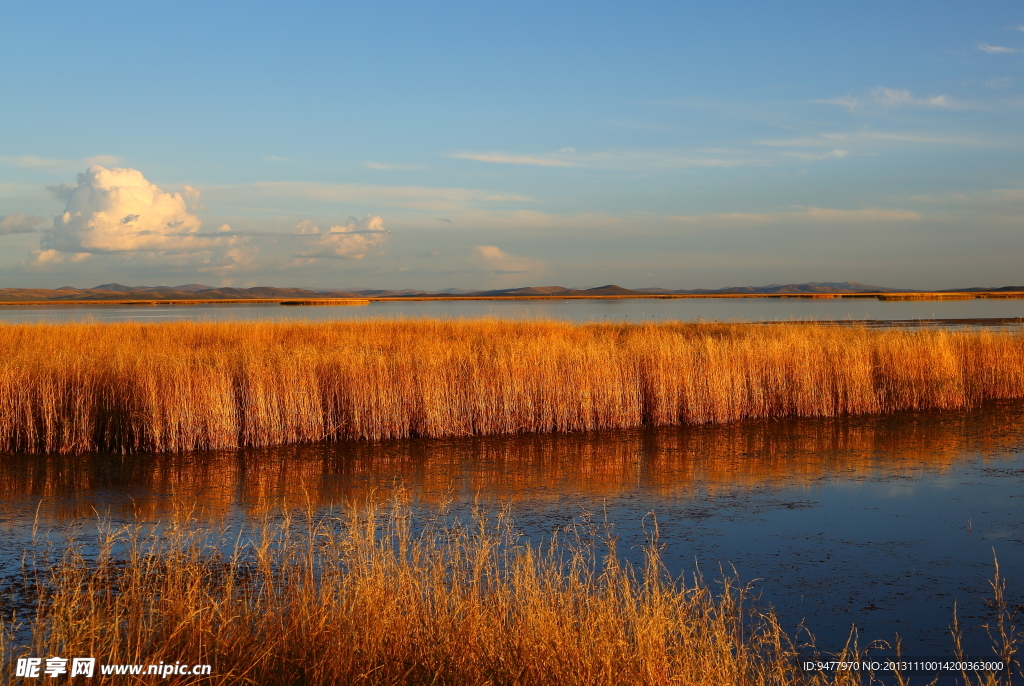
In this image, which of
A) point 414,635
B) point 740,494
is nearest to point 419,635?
point 414,635

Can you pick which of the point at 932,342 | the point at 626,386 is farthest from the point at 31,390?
the point at 932,342

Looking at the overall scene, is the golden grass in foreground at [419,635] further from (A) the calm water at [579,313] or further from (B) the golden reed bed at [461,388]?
(A) the calm water at [579,313]

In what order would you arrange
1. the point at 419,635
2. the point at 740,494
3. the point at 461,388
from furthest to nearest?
the point at 461,388, the point at 740,494, the point at 419,635

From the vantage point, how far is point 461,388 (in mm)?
12078

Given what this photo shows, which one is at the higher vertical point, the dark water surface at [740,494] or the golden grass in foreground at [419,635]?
the golden grass in foreground at [419,635]

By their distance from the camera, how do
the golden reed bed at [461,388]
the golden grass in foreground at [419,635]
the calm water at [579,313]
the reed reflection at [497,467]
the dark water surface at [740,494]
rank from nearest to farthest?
1. the golden grass in foreground at [419,635]
2. the dark water surface at [740,494]
3. the reed reflection at [497,467]
4. the golden reed bed at [461,388]
5. the calm water at [579,313]

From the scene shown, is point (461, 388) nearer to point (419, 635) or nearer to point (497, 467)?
point (497, 467)

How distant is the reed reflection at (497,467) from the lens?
26.5 feet

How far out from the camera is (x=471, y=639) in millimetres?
4004

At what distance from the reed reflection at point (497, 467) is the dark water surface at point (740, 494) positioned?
0.04 m

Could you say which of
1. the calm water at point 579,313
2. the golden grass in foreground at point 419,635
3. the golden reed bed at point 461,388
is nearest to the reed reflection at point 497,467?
the golden reed bed at point 461,388

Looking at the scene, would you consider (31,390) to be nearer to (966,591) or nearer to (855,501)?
(855,501)

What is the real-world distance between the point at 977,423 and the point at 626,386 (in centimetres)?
553

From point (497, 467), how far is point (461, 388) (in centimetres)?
262
